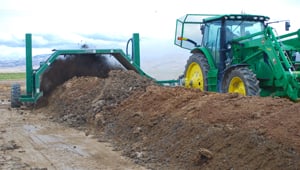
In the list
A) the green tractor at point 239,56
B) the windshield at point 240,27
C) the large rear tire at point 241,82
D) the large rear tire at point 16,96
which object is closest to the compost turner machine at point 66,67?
the large rear tire at point 16,96

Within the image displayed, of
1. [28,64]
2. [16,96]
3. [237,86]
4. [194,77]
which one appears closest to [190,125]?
[237,86]

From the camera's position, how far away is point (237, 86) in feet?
33.8

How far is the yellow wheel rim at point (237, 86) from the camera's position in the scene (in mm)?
9969

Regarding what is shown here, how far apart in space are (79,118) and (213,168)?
5772mm

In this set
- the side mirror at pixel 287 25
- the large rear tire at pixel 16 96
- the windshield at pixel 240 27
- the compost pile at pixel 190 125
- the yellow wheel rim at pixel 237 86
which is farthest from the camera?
the large rear tire at pixel 16 96

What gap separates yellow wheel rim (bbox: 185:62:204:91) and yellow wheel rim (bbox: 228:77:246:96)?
70.4 inches

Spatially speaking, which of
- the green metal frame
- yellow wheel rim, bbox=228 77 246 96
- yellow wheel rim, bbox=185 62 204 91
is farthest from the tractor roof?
the green metal frame

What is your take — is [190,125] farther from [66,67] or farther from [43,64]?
[66,67]

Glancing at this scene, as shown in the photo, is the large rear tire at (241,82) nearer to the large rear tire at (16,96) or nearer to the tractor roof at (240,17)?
the tractor roof at (240,17)

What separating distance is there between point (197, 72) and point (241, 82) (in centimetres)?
267

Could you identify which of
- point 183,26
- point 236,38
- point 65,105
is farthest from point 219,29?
point 65,105

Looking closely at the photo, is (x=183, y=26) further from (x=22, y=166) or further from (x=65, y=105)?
(x=22, y=166)

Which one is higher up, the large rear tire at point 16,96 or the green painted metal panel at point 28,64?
the green painted metal panel at point 28,64

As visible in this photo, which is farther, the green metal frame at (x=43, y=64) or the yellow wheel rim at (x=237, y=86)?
the green metal frame at (x=43, y=64)
